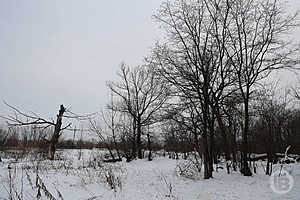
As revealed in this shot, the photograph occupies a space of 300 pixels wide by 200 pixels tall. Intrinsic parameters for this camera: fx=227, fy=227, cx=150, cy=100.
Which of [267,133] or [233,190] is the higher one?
[267,133]

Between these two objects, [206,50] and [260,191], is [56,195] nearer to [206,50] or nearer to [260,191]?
[260,191]

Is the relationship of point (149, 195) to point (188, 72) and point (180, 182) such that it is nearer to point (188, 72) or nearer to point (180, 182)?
point (180, 182)

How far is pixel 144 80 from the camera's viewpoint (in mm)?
28656

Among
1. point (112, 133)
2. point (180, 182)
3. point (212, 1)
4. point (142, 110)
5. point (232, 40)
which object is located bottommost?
point (180, 182)

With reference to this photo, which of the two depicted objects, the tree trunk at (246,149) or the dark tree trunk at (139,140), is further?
the dark tree trunk at (139,140)

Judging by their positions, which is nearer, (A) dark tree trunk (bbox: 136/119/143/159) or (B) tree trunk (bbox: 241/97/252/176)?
(B) tree trunk (bbox: 241/97/252/176)


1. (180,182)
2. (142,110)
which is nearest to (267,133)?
(180,182)

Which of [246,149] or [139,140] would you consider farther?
[139,140]

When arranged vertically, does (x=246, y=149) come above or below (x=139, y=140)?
above

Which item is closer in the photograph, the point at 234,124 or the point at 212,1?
the point at 212,1

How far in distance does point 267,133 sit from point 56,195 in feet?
36.0

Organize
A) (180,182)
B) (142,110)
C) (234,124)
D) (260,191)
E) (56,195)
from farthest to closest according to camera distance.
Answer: (142,110) → (234,124) → (180,182) → (260,191) → (56,195)

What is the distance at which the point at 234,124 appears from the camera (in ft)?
44.6

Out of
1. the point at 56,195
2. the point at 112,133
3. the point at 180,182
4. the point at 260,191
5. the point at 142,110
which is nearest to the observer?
the point at 56,195
